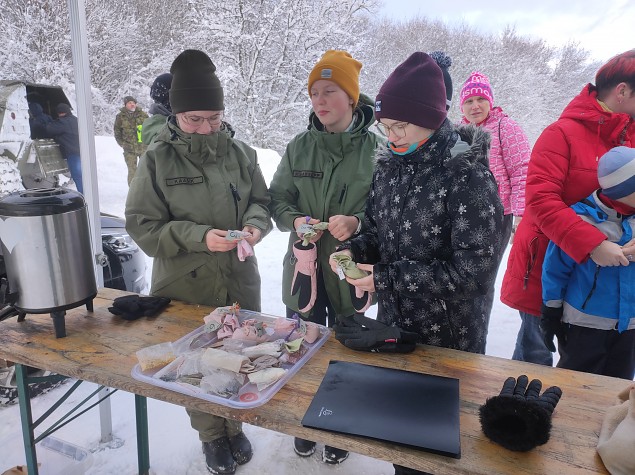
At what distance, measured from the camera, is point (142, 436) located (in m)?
2.19

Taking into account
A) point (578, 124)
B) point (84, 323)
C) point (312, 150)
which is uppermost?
point (578, 124)

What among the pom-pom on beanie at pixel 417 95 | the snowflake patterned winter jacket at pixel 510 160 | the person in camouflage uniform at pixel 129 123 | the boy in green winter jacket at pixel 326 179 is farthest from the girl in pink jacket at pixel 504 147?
the person in camouflage uniform at pixel 129 123

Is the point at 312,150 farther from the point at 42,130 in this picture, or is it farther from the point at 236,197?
the point at 42,130

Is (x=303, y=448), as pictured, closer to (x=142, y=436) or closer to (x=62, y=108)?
(x=142, y=436)

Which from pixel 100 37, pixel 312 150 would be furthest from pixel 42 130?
pixel 100 37

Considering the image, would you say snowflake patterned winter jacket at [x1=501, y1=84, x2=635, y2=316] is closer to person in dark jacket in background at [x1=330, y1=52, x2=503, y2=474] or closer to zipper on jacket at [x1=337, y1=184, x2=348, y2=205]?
person in dark jacket in background at [x1=330, y1=52, x2=503, y2=474]

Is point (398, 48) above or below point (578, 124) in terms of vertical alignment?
above

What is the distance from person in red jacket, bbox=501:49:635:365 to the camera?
1839 millimetres

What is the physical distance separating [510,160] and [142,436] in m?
3.23

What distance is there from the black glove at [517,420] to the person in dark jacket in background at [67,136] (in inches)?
105

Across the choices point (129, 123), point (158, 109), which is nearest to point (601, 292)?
point (158, 109)

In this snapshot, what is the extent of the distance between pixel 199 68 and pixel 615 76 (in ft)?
6.30

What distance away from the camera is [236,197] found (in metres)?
2.10

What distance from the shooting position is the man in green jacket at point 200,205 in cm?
193
